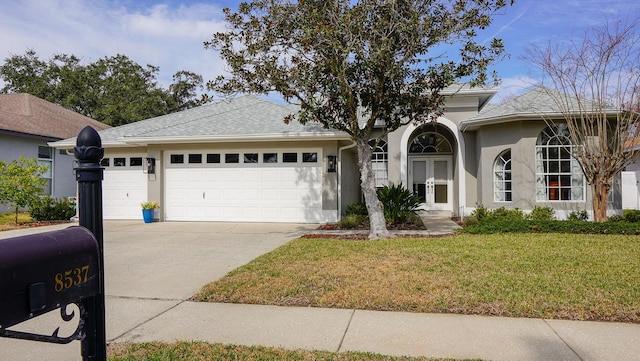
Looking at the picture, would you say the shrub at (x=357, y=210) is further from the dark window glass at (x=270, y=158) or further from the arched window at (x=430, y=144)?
the arched window at (x=430, y=144)

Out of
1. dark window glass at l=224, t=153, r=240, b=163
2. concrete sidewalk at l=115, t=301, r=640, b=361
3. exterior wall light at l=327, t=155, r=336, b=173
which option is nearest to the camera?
concrete sidewalk at l=115, t=301, r=640, b=361

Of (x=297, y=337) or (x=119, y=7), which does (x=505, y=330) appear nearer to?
(x=297, y=337)

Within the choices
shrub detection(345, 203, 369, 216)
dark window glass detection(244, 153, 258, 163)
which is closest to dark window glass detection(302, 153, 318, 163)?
dark window glass detection(244, 153, 258, 163)

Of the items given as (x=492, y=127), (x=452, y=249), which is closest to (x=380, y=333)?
(x=452, y=249)

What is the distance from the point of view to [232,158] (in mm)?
14312

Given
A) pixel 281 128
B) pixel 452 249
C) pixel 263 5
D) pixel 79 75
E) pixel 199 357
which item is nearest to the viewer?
pixel 199 357

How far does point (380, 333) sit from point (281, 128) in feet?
33.4

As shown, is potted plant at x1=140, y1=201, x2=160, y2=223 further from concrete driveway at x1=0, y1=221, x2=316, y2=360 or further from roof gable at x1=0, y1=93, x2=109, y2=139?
roof gable at x1=0, y1=93, x2=109, y2=139

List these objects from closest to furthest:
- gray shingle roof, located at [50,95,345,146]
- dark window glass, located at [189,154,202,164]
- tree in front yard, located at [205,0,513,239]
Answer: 1. tree in front yard, located at [205,0,513,239]
2. gray shingle roof, located at [50,95,345,146]
3. dark window glass, located at [189,154,202,164]

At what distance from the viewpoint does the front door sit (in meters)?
16.9

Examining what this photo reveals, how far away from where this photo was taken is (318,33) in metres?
8.88

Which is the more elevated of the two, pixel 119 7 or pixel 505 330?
pixel 119 7

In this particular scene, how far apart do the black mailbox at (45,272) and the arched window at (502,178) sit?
1354cm

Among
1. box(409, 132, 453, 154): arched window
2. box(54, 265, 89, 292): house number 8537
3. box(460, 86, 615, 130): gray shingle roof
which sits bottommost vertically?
box(54, 265, 89, 292): house number 8537
